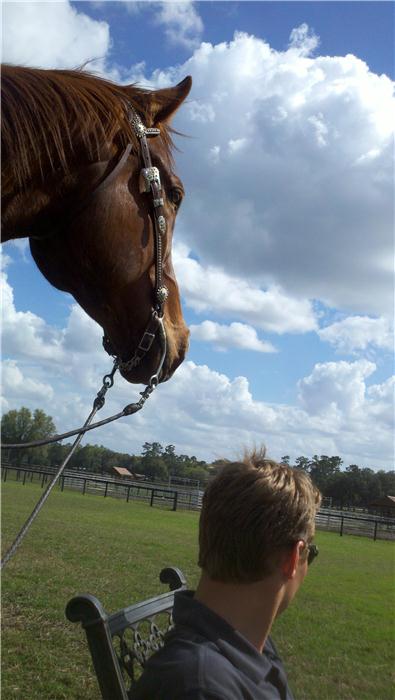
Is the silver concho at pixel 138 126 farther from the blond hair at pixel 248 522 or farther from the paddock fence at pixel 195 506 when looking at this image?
the paddock fence at pixel 195 506

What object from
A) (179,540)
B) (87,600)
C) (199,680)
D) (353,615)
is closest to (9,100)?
(87,600)

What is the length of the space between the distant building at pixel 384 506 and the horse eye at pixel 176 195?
142 feet

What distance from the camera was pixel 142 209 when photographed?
212 centimetres

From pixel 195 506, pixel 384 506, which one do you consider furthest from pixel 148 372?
pixel 384 506

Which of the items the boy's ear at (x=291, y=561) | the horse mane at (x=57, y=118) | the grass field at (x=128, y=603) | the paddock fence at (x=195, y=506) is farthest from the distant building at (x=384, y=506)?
the boy's ear at (x=291, y=561)

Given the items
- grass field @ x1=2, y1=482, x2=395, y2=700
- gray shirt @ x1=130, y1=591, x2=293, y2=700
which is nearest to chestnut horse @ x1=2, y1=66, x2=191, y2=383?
gray shirt @ x1=130, y1=591, x2=293, y2=700

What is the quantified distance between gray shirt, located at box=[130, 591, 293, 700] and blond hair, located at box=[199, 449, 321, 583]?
0.34 ft

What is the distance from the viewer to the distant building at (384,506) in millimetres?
42781

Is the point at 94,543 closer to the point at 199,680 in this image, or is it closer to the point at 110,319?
the point at 110,319

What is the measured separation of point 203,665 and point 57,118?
157 centimetres

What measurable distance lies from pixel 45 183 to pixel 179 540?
43.1 feet

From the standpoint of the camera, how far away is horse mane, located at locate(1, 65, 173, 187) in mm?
1773

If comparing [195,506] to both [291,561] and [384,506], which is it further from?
[291,561]

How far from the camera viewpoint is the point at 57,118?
73.1 inches
